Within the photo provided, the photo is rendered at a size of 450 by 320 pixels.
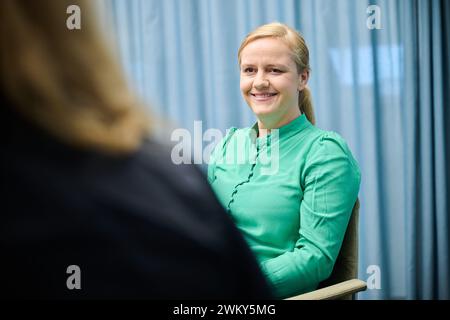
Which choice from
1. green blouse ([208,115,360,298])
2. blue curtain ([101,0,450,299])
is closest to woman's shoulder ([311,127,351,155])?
green blouse ([208,115,360,298])

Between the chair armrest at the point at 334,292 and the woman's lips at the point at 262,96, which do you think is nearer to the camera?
the chair armrest at the point at 334,292

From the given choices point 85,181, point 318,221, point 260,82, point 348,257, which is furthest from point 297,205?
point 85,181

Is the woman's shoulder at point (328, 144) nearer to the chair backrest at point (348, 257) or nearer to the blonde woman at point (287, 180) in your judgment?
the blonde woman at point (287, 180)

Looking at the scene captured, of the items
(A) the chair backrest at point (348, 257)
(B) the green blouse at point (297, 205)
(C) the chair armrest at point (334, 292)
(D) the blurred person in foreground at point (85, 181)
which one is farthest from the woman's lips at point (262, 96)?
(D) the blurred person in foreground at point (85, 181)

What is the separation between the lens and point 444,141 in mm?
1324

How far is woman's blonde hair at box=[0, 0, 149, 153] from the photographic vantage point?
30cm

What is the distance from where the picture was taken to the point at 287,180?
1.00m

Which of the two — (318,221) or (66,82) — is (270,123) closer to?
(318,221)

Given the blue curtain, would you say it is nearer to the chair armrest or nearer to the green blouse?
the green blouse

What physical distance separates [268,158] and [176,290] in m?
0.75

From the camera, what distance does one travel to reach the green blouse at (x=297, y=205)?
3.13 ft

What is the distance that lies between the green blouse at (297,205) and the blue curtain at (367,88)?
247mm

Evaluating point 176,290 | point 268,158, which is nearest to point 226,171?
point 268,158
